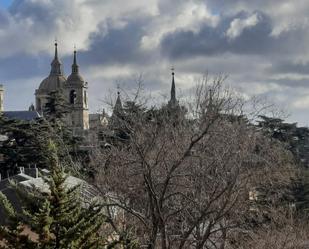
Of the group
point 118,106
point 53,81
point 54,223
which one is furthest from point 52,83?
point 54,223

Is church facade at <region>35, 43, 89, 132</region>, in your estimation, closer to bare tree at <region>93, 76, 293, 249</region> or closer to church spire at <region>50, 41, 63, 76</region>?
church spire at <region>50, 41, 63, 76</region>

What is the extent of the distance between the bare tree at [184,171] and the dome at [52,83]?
110 m

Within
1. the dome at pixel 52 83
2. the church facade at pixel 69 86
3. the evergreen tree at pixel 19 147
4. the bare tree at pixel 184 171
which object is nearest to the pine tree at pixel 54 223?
the bare tree at pixel 184 171

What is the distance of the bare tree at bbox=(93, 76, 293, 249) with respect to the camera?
23391 millimetres

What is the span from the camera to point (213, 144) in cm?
2548

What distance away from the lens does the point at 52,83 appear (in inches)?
5492

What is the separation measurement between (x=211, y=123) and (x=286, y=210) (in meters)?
16.9

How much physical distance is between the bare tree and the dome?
360ft

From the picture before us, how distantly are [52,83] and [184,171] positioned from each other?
11603cm

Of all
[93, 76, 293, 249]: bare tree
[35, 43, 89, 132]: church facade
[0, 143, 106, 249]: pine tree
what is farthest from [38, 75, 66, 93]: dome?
[0, 143, 106, 249]: pine tree

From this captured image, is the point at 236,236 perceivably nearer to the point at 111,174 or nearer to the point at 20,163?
the point at 111,174

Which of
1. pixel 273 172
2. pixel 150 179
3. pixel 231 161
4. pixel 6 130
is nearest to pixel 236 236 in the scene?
pixel 273 172

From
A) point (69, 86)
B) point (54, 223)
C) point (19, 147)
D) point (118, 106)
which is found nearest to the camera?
point (54, 223)

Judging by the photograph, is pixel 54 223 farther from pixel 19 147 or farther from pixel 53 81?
pixel 53 81
